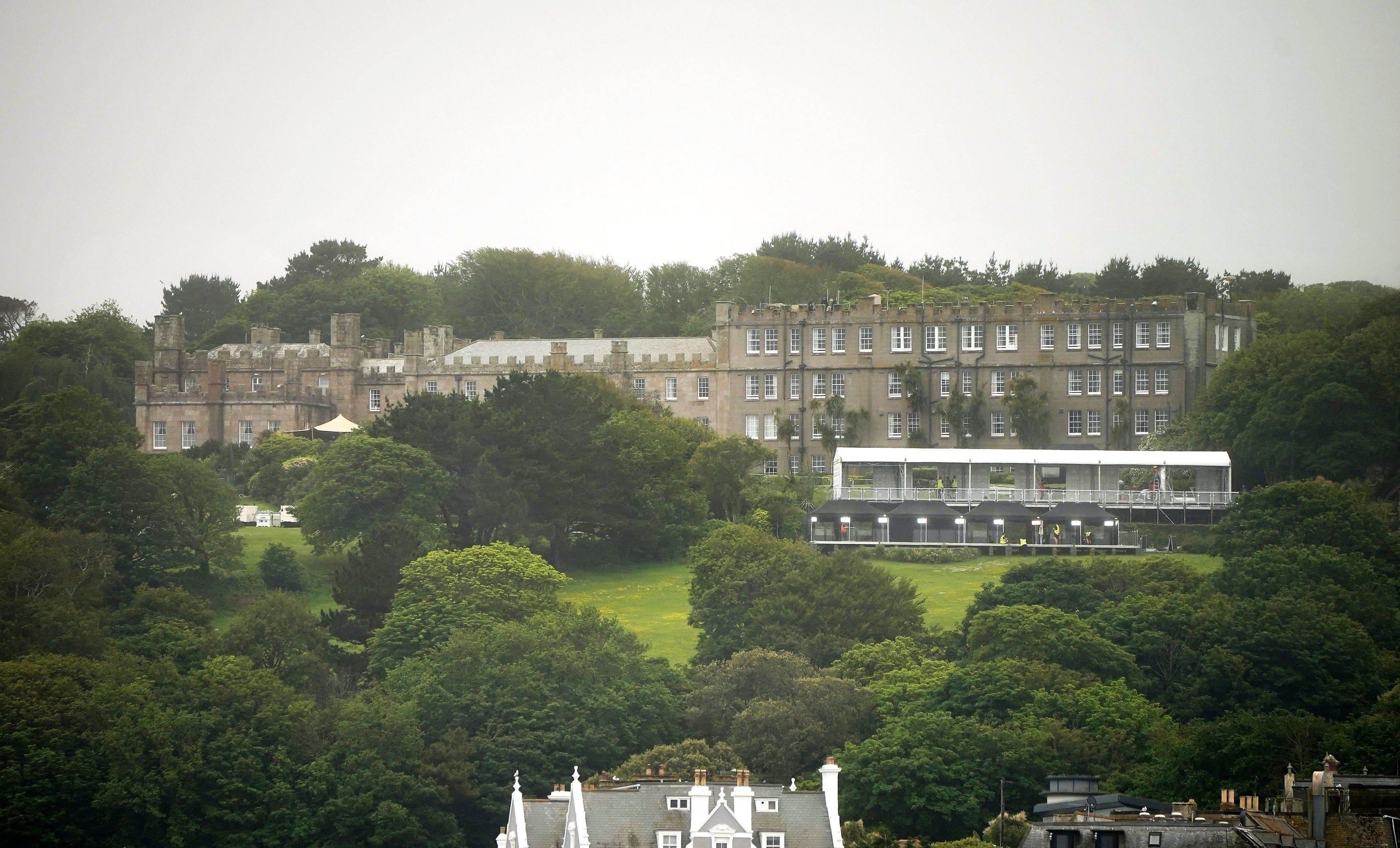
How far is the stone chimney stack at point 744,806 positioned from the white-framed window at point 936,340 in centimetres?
6275

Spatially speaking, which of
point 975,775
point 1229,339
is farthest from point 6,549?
point 1229,339

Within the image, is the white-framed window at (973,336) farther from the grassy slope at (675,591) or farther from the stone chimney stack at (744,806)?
the stone chimney stack at (744,806)

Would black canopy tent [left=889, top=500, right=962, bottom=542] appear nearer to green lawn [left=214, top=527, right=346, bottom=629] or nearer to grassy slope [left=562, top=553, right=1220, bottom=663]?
grassy slope [left=562, top=553, right=1220, bottom=663]

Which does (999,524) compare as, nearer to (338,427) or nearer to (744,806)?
(338,427)

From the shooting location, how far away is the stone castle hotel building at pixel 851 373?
107188mm

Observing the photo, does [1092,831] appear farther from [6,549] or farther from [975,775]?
[6,549]

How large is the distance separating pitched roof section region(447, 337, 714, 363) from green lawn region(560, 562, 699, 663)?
2474 cm

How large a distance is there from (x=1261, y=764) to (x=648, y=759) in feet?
49.9

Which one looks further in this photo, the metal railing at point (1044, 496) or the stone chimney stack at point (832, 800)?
the metal railing at point (1044, 496)

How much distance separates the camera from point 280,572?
86312mm

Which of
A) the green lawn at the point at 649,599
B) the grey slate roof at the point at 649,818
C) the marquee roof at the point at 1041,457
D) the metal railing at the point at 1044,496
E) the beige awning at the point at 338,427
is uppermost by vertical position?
the beige awning at the point at 338,427

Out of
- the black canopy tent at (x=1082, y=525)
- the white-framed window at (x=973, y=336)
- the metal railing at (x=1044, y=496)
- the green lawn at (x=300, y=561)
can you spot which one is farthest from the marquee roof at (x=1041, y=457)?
the green lawn at (x=300, y=561)

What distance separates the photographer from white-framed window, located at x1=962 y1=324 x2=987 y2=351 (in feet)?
358

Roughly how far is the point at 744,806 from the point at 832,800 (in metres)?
2.21
